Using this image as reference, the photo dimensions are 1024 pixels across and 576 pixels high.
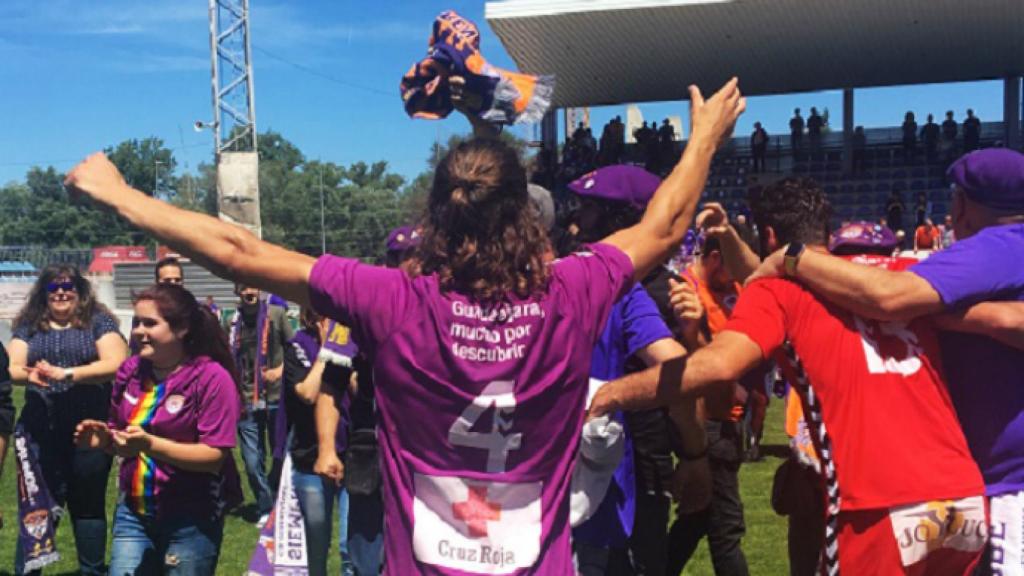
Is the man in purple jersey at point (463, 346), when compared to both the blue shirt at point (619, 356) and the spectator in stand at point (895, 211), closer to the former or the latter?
the blue shirt at point (619, 356)

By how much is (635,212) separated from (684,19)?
68.0 feet

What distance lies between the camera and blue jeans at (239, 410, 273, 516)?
8367mm

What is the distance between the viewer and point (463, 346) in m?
2.34

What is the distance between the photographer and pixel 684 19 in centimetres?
2338

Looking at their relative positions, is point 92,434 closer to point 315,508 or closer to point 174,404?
point 174,404

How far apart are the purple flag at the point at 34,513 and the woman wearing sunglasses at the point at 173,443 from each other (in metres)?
1.61

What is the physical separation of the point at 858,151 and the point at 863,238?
29.4 metres

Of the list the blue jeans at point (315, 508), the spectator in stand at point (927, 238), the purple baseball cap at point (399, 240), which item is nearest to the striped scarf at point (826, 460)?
the purple baseball cap at point (399, 240)

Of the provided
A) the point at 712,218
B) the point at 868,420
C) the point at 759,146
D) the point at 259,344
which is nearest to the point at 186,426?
the point at 712,218

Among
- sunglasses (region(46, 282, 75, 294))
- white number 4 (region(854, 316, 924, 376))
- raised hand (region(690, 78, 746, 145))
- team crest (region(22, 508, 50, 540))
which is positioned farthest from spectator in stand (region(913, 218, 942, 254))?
raised hand (region(690, 78, 746, 145))

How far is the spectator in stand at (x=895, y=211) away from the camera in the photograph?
25.5m

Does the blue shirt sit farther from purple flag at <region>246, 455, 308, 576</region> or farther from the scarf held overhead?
purple flag at <region>246, 455, 308, 576</region>

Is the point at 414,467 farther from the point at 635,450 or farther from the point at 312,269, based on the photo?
the point at 635,450

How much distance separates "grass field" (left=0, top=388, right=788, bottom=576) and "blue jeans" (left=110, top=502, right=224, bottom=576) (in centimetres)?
255
